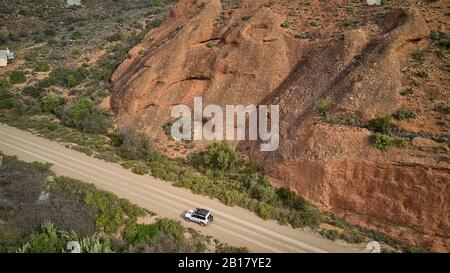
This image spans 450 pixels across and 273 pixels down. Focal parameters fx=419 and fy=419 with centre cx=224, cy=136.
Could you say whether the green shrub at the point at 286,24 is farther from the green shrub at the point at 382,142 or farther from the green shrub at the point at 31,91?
the green shrub at the point at 31,91

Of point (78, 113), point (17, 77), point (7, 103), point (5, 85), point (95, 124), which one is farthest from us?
point (17, 77)

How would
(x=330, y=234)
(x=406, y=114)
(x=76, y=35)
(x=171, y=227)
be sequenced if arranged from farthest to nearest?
(x=76, y=35) < (x=406, y=114) < (x=330, y=234) < (x=171, y=227)

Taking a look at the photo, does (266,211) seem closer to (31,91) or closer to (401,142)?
(401,142)

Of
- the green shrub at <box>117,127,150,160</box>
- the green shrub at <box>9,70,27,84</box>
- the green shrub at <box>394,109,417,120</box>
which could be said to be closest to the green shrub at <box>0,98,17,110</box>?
the green shrub at <box>9,70,27,84</box>

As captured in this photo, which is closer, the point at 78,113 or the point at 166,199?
the point at 166,199

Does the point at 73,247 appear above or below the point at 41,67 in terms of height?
below

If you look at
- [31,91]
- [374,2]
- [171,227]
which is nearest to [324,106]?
[171,227]

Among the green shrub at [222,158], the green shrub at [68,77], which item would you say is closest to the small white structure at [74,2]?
the green shrub at [68,77]
